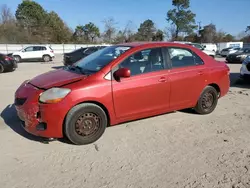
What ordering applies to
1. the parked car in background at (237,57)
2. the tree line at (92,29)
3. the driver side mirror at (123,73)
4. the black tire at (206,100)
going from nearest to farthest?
the driver side mirror at (123,73)
the black tire at (206,100)
the parked car in background at (237,57)
the tree line at (92,29)

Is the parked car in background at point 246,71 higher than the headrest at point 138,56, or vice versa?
the headrest at point 138,56

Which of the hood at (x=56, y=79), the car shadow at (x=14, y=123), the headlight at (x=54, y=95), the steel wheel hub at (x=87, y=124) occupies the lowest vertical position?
the car shadow at (x=14, y=123)

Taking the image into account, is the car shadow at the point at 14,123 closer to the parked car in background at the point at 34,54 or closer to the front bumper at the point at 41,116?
the front bumper at the point at 41,116

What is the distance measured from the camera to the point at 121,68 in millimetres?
4320

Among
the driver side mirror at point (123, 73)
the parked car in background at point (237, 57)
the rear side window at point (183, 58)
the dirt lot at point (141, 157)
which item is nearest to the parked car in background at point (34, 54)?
the parked car in background at point (237, 57)

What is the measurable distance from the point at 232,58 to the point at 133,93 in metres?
17.9

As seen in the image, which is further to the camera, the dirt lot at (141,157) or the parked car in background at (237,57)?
the parked car in background at (237,57)

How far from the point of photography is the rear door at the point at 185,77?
16.4 ft

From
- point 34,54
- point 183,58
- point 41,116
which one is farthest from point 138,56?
point 34,54

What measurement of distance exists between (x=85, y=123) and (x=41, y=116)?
69cm

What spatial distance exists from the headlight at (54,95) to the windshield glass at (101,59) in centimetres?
75

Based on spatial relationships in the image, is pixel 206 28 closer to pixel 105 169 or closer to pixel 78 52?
pixel 78 52

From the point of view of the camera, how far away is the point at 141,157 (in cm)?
371

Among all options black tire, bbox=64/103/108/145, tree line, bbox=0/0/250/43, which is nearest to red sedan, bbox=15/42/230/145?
black tire, bbox=64/103/108/145
